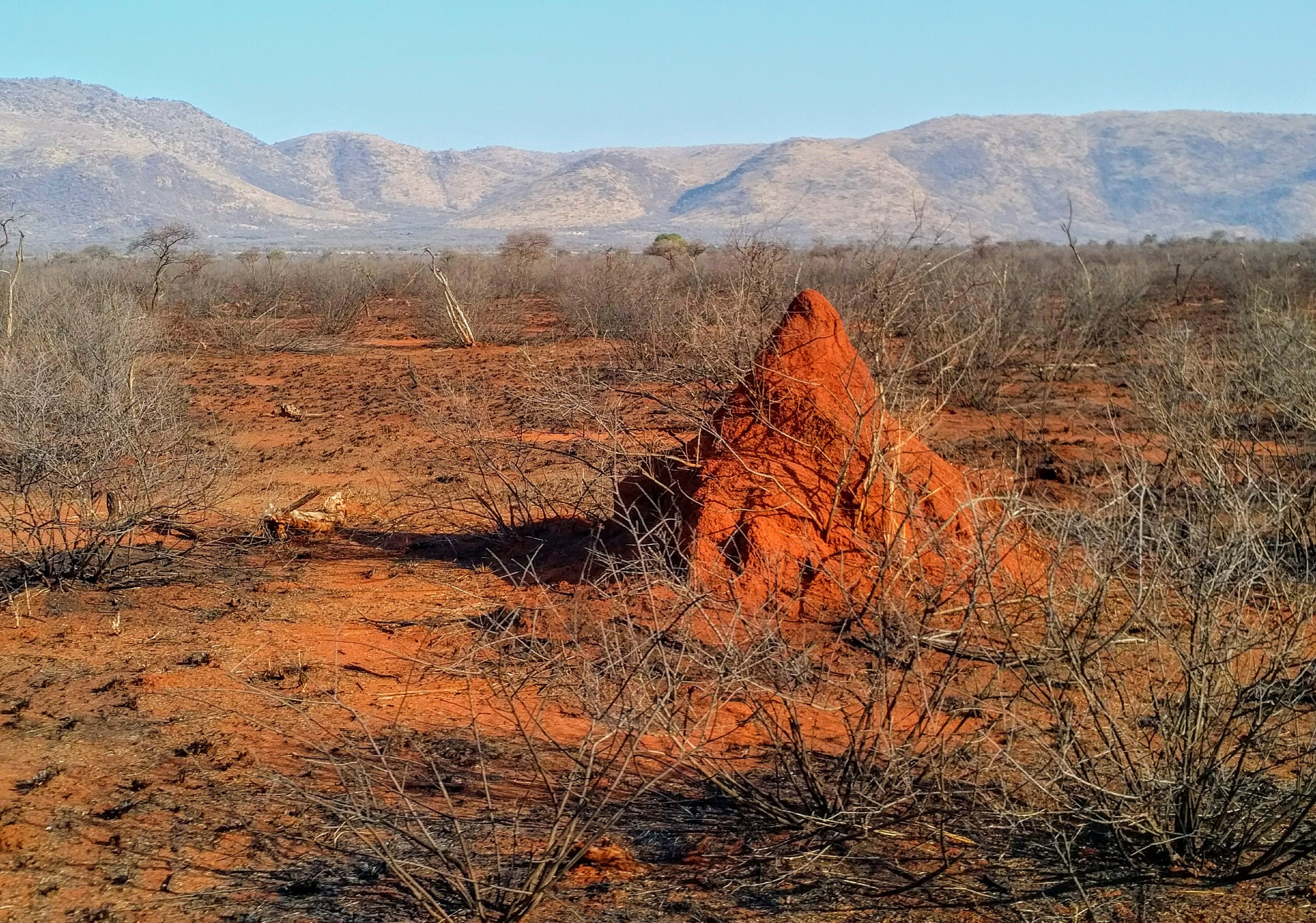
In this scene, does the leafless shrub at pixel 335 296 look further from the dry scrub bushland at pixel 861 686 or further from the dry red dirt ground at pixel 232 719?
the dry red dirt ground at pixel 232 719

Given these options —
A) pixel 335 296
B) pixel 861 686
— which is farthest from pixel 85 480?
pixel 335 296

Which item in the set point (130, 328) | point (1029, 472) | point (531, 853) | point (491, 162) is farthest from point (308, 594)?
point (491, 162)

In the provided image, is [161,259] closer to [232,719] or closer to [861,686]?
[232,719]

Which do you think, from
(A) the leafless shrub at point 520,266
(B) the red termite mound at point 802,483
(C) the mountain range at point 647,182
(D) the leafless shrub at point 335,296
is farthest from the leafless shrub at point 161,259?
(C) the mountain range at point 647,182

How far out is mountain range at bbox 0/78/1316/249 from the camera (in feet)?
313

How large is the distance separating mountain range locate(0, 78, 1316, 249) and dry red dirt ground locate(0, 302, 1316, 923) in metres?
72.9

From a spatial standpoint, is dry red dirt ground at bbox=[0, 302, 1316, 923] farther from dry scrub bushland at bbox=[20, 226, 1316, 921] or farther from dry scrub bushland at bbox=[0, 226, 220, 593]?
dry scrub bushland at bbox=[0, 226, 220, 593]

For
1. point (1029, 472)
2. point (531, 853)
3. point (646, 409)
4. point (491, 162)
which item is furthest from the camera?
point (491, 162)

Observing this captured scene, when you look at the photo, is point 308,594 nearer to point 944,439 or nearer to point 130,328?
point 944,439

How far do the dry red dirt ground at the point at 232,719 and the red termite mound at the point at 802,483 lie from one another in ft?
2.40

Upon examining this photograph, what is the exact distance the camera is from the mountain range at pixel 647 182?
95500 millimetres

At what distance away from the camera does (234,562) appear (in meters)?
6.96

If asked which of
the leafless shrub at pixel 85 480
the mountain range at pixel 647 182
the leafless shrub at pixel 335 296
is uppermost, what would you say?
the mountain range at pixel 647 182

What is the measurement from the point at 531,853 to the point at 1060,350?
12.6m
